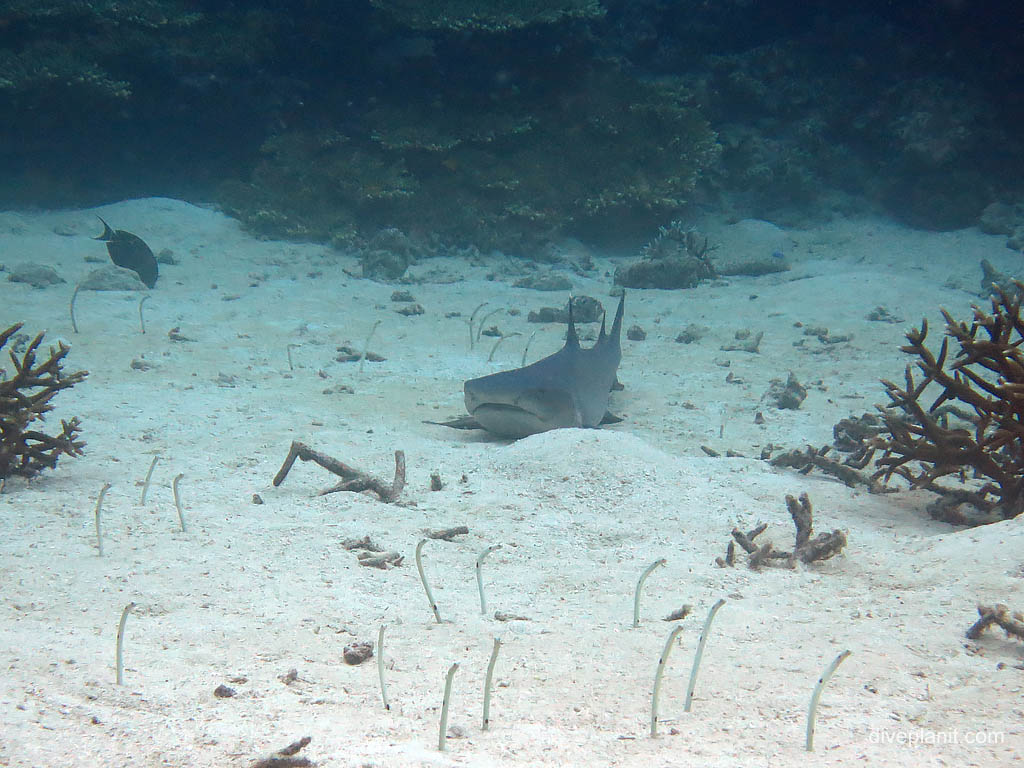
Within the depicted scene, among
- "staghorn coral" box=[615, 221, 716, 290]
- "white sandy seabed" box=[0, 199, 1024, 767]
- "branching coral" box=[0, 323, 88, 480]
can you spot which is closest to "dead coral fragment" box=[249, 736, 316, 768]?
"white sandy seabed" box=[0, 199, 1024, 767]

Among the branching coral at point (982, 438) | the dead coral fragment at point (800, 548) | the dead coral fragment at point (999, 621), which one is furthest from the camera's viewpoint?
the branching coral at point (982, 438)

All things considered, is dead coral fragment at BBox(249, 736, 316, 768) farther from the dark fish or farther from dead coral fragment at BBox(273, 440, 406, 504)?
the dark fish

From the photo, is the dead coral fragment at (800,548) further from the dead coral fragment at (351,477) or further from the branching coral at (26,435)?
the branching coral at (26,435)

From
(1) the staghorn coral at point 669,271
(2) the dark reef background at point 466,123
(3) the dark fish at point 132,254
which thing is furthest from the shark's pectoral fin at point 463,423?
(2) the dark reef background at point 466,123

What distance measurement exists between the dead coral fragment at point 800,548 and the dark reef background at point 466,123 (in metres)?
12.1

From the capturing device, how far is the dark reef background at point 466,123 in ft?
47.9

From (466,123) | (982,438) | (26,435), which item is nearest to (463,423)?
(26,435)

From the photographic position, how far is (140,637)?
2.13 meters

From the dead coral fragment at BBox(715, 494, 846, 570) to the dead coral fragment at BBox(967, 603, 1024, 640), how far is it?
0.84m

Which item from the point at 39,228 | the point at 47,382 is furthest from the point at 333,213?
the point at 47,382

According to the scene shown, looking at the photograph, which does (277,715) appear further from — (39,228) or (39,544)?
(39,228)

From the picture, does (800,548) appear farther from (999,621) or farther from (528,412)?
(528,412)

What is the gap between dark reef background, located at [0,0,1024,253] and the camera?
14594 millimetres

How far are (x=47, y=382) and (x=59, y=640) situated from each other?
104 inches
